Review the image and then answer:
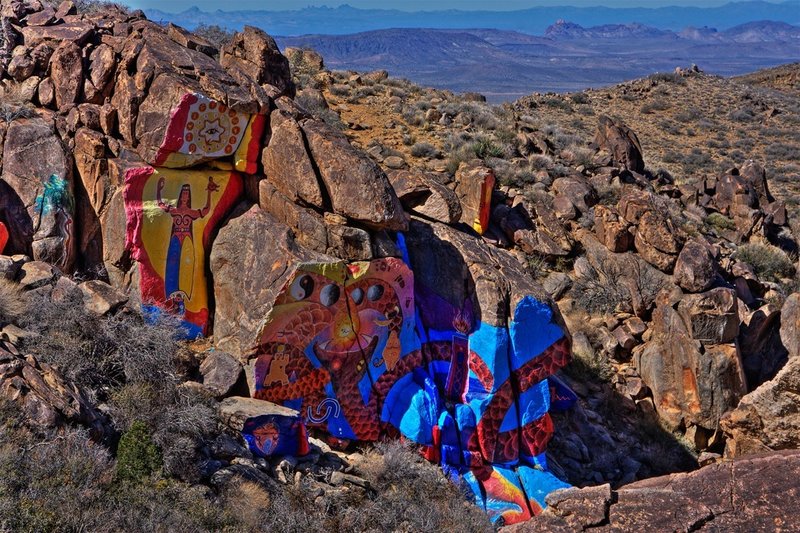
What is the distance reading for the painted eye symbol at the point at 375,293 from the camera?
36.2ft

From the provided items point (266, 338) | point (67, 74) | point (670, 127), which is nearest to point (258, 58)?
point (67, 74)

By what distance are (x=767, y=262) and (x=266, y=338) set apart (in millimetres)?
15512

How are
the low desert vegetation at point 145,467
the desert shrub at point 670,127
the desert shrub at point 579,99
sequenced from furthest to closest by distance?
1. the desert shrub at point 579,99
2. the desert shrub at point 670,127
3. the low desert vegetation at point 145,467

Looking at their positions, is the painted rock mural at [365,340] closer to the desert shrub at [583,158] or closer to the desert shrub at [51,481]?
the desert shrub at [51,481]

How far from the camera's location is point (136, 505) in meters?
7.43

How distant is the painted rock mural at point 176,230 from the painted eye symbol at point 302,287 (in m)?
1.70

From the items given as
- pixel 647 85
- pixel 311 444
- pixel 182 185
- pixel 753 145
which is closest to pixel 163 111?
pixel 182 185

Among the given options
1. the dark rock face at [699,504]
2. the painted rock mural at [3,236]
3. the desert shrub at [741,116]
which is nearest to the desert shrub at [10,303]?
the painted rock mural at [3,236]

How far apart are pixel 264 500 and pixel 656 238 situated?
36.6 ft

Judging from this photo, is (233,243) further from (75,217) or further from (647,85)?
(647,85)

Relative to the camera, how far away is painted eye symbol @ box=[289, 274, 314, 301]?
34.1 feet

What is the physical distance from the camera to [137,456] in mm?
7918

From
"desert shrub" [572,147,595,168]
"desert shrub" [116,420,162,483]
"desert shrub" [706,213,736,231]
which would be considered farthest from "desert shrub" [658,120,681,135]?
"desert shrub" [116,420,162,483]

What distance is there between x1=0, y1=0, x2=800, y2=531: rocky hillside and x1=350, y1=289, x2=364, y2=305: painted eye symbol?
0.16 feet
